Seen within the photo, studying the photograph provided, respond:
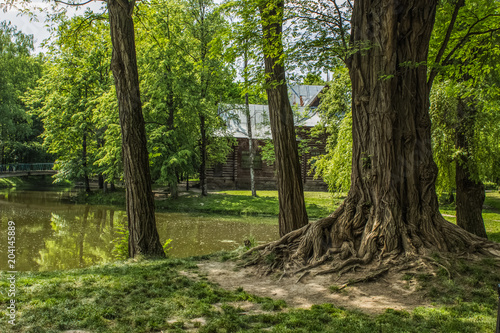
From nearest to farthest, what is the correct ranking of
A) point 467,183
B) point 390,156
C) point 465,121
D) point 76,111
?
point 390,156 → point 467,183 → point 465,121 → point 76,111

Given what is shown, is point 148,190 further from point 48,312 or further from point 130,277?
point 48,312

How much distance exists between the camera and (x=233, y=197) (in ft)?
83.5

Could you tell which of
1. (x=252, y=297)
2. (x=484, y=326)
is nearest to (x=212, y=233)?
(x=252, y=297)

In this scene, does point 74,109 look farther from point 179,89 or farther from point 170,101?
point 179,89

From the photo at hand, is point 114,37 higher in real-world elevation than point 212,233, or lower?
higher

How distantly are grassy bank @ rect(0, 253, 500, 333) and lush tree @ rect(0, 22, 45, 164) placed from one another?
26.4 metres

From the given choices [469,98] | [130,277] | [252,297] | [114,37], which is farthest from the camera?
[469,98]

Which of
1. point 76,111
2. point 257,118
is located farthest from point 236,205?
point 76,111

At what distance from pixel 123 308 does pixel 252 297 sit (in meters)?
1.69

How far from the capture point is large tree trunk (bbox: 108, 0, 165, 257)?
8219 mm

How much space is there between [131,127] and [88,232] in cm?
927

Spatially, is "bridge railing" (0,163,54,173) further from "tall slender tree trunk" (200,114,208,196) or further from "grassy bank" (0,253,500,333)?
"grassy bank" (0,253,500,333)

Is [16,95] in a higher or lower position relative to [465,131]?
higher

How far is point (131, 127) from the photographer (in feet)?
27.1
